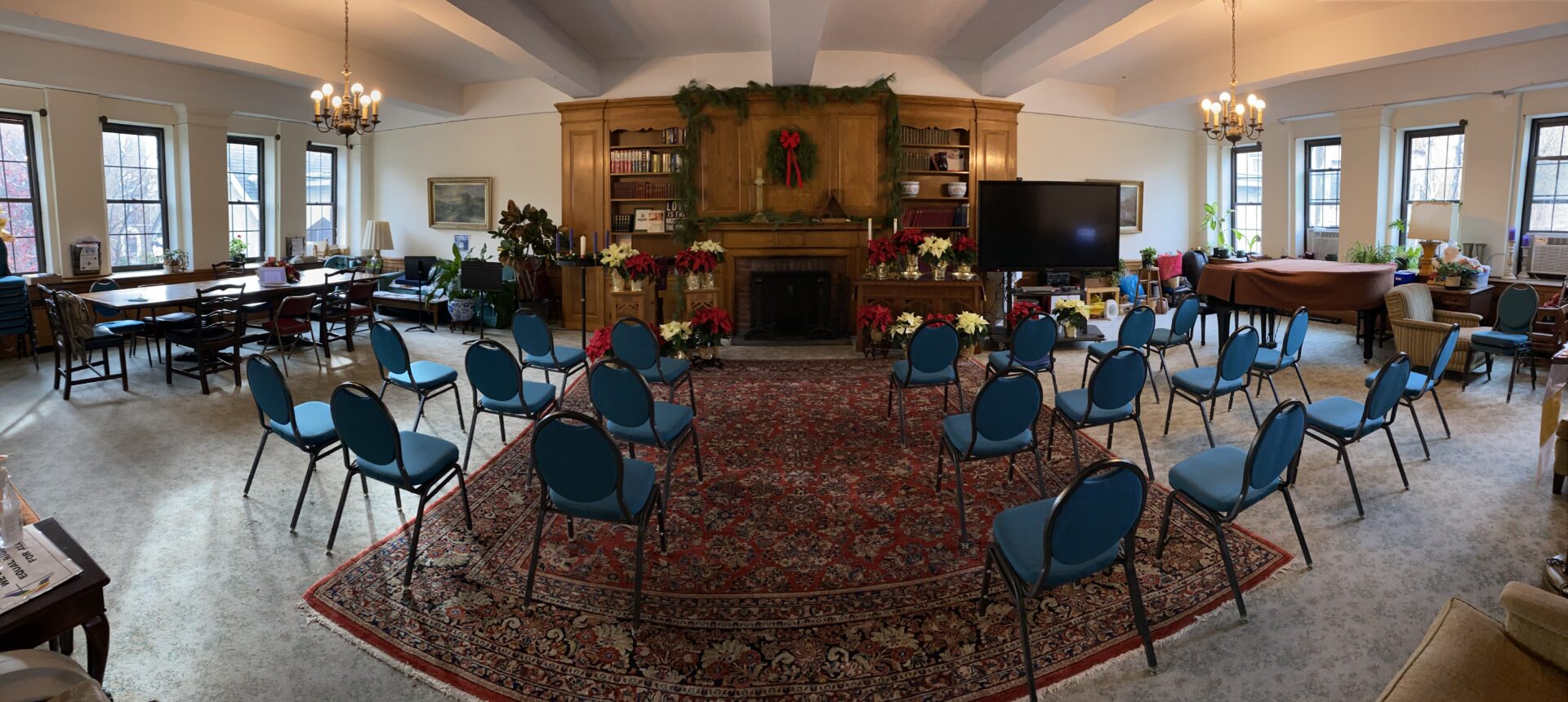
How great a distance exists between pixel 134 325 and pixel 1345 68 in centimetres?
Answer: 1174

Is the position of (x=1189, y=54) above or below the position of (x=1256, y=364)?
above

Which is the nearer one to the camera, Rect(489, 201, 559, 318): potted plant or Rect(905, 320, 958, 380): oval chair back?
Rect(905, 320, 958, 380): oval chair back

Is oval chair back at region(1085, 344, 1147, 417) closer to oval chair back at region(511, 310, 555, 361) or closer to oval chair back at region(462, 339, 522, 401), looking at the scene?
oval chair back at region(462, 339, 522, 401)

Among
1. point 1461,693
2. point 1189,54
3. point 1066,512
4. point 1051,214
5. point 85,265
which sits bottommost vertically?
point 1461,693

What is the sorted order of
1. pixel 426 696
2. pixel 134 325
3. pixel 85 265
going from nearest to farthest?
pixel 426 696, pixel 134 325, pixel 85 265

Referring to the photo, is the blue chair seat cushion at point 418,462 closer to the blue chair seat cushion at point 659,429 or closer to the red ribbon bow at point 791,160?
the blue chair seat cushion at point 659,429

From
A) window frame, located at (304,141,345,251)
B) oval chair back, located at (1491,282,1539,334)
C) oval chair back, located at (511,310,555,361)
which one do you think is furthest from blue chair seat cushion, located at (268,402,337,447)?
oval chair back, located at (1491,282,1539,334)

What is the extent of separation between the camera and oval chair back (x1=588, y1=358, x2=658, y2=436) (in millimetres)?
3891

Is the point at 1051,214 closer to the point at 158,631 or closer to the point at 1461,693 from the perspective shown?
the point at 1461,693

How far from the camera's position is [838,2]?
24.0 feet

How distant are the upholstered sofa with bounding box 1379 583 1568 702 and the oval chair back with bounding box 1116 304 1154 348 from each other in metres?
3.86

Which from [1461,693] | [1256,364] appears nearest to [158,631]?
[1461,693]

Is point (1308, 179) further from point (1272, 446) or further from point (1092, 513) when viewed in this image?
point (1092, 513)

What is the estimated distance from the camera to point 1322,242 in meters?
11.2
